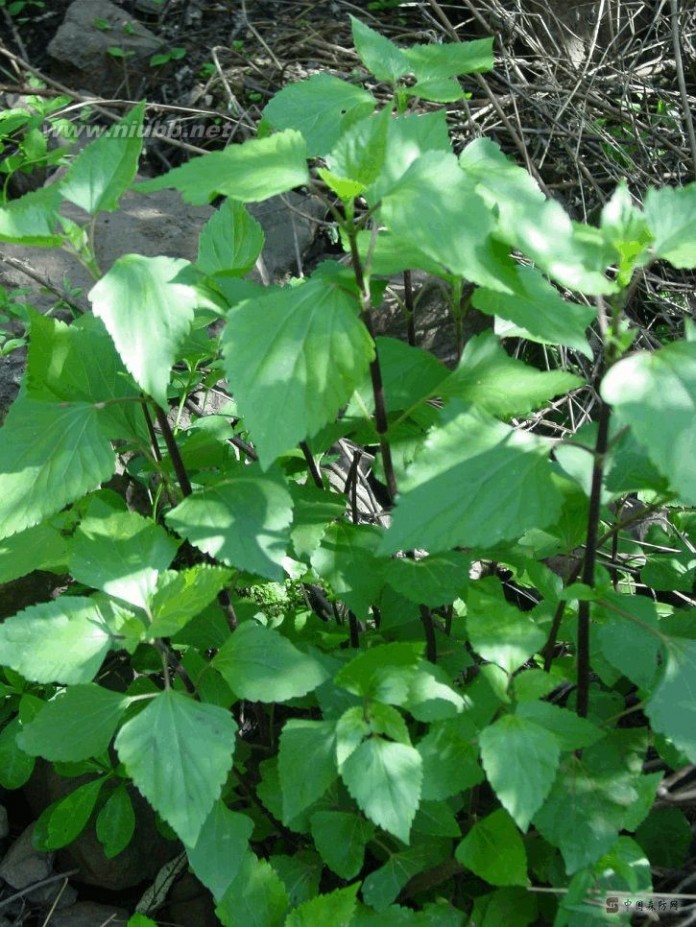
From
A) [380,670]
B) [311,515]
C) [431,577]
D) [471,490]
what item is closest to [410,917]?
[380,670]

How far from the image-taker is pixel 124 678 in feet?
6.73

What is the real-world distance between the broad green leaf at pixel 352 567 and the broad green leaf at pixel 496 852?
15.2 inches

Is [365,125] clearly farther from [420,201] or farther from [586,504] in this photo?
[586,504]

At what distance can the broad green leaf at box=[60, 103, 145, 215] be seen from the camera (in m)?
1.34

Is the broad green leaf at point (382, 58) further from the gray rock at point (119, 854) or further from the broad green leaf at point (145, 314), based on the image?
the gray rock at point (119, 854)

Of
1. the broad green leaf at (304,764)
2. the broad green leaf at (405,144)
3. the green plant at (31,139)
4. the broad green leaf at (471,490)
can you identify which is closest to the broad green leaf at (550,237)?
the broad green leaf at (405,144)

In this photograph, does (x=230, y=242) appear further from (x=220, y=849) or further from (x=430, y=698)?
(x=220, y=849)

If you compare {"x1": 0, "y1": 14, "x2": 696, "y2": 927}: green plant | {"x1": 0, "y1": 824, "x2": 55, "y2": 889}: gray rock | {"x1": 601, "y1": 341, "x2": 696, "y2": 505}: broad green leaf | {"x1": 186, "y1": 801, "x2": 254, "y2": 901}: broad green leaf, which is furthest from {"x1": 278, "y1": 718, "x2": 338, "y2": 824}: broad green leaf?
{"x1": 0, "y1": 824, "x2": 55, "y2": 889}: gray rock

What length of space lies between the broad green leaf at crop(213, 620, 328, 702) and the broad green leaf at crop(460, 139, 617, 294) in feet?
2.21

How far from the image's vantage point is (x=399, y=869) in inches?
60.1

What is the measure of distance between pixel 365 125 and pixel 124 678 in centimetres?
136

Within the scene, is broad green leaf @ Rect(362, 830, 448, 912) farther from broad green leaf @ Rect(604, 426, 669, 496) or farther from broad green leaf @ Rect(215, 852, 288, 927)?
broad green leaf @ Rect(604, 426, 669, 496)

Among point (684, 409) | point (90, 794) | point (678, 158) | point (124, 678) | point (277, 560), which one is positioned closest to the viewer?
point (684, 409)

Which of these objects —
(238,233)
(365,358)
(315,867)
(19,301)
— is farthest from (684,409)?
(19,301)
